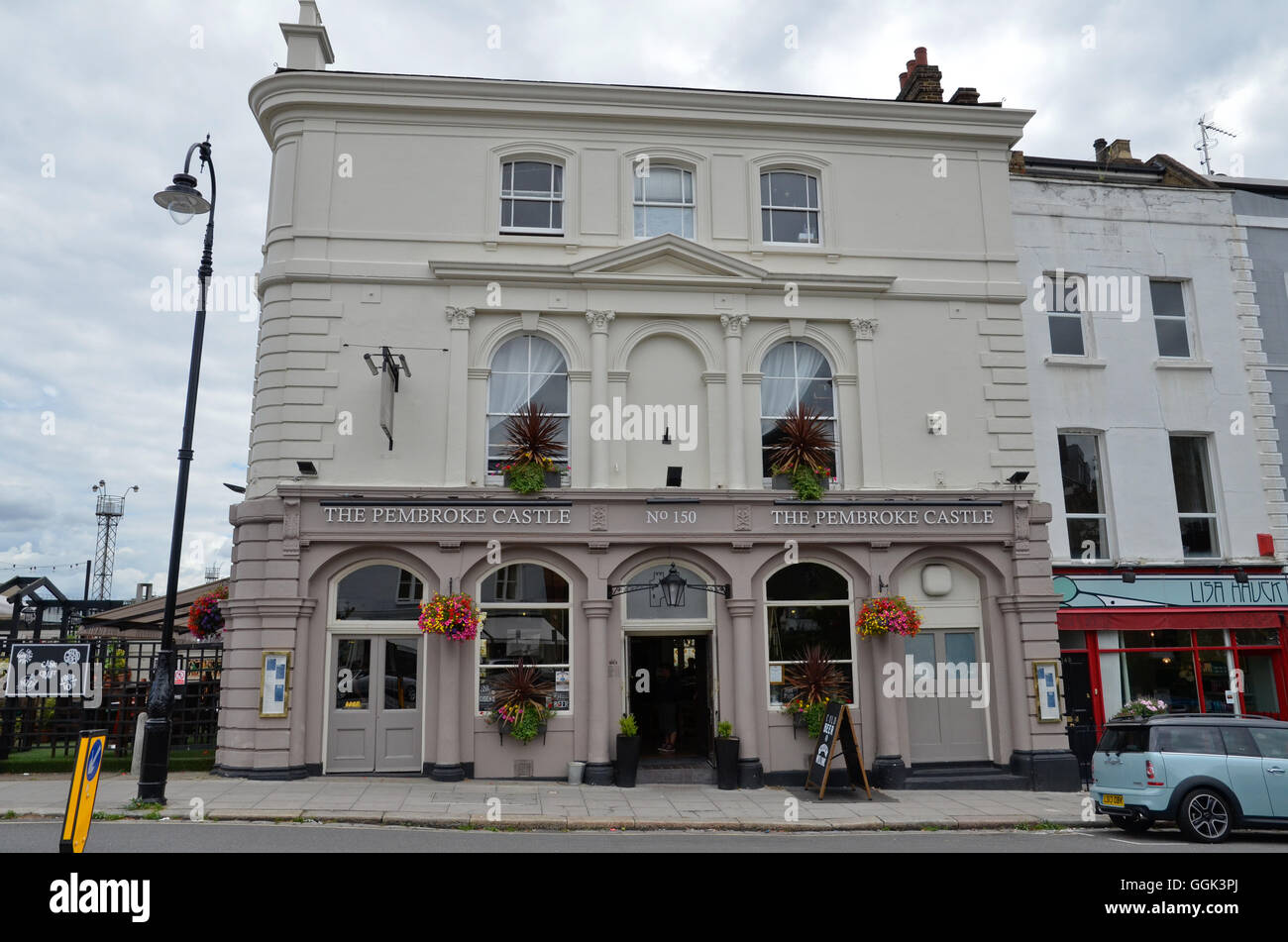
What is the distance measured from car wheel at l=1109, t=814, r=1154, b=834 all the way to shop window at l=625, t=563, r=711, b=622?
6.76 meters

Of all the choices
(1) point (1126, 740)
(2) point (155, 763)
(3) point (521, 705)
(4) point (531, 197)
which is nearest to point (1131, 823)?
Result: (1) point (1126, 740)

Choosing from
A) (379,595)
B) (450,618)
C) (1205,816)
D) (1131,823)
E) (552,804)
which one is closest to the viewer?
(1205,816)

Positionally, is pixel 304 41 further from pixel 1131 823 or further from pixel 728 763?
pixel 1131 823

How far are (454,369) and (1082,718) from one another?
13.3 m

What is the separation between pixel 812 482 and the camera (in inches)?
632

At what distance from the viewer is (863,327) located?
1723cm

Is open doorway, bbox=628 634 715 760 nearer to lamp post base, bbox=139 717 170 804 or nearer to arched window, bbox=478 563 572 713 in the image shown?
arched window, bbox=478 563 572 713

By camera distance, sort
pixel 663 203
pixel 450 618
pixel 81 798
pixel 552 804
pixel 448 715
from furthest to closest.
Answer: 1. pixel 663 203
2. pixel 448 715
3. pixel 450 618
4. pixel 552 804
5. pixel 81 798

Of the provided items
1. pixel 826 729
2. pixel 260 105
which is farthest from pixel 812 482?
A: pixel 260 105

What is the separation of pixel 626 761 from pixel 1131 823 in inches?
286

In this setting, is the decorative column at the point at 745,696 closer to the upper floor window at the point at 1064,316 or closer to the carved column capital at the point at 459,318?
the carved column capital at the point at 459,318

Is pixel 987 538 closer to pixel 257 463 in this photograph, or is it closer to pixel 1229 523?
pixel 1229 523

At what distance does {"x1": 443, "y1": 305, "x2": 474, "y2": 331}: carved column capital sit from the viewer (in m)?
16.4
